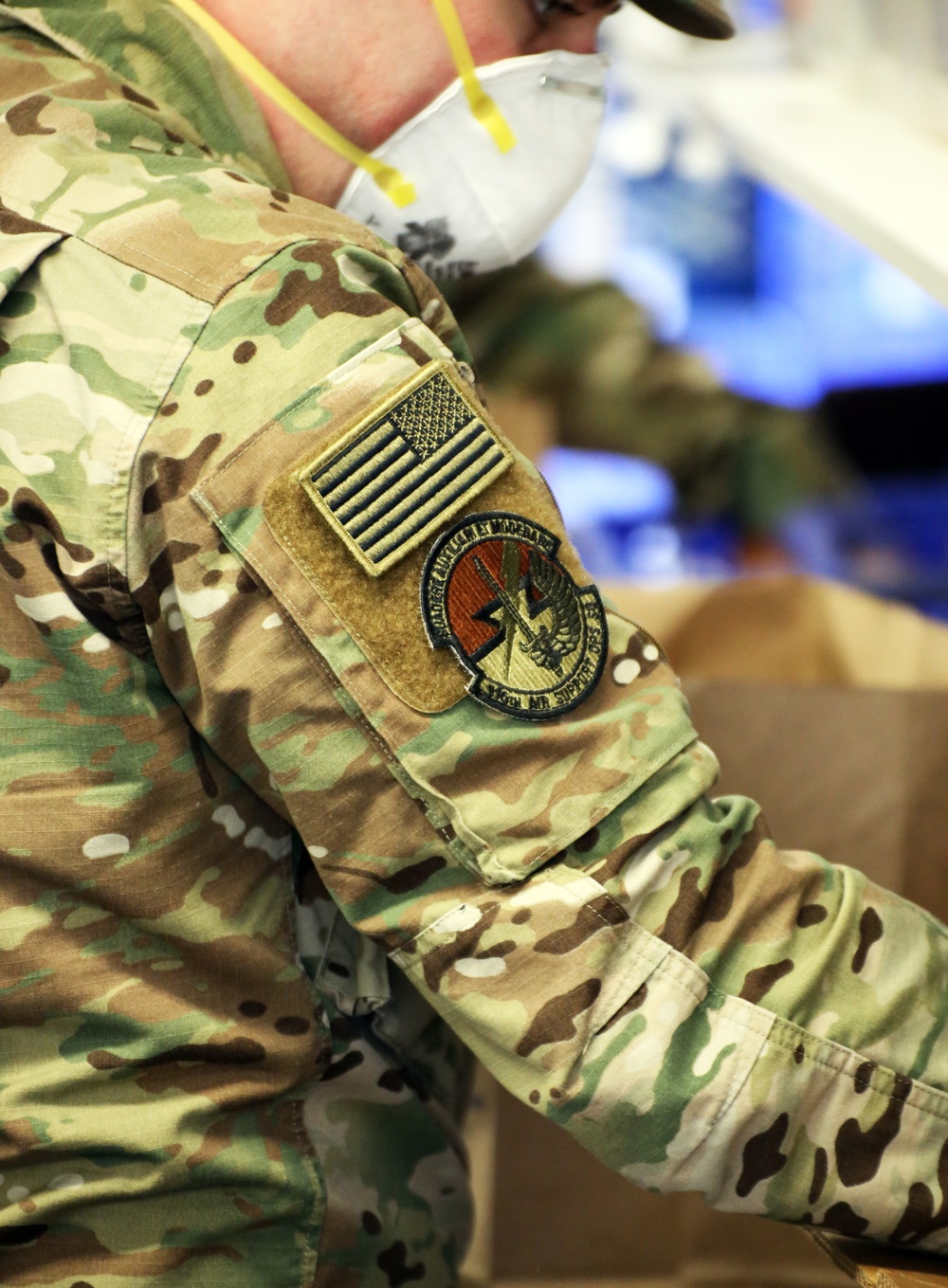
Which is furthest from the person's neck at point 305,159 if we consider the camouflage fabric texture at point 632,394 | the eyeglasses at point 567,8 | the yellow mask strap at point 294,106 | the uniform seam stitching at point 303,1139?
the camouflage fabric texture at point 632,394

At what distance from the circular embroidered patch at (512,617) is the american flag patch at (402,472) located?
18mm

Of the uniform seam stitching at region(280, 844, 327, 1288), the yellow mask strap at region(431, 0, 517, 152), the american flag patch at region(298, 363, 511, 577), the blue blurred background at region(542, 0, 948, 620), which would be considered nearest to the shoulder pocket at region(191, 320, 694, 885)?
the american flag patch at region(298, 363, 511, 577)

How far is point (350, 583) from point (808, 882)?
0.99ft

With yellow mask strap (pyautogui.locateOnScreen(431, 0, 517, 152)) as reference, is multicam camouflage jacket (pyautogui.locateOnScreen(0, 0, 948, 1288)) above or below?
below

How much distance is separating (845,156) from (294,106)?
36.9 inches

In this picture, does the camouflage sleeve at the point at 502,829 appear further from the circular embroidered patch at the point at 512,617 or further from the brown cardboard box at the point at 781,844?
the brown cardboard box at the point at 781,844

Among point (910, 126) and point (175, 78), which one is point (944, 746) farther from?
point (910, 126)

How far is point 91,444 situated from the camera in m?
0.59

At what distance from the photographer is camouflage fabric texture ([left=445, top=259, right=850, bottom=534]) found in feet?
6.64

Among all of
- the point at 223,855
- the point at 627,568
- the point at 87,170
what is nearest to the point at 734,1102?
the point at 223,855

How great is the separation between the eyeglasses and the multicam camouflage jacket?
0.91 feet

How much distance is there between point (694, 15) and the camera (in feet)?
2.84

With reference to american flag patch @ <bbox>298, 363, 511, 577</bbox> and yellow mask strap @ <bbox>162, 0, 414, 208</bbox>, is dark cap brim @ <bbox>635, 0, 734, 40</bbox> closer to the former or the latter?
yellow mask strap @ <bbox>162, 0, 414, 208</bbox>

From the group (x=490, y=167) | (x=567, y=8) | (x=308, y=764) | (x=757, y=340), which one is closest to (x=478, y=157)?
(x=490, y=167)
